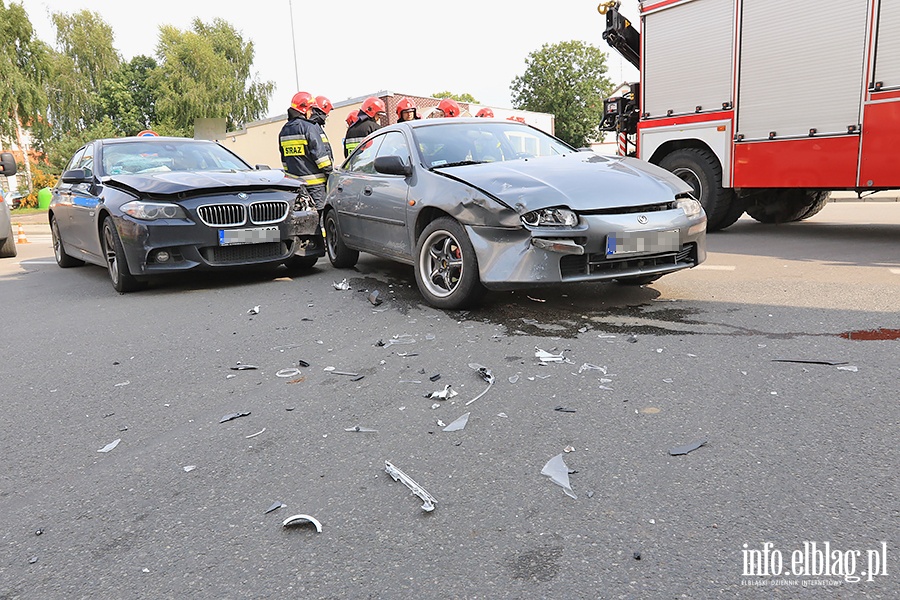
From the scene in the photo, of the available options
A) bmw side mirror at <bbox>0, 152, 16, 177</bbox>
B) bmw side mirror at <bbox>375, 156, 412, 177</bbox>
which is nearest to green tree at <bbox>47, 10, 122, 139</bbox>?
bmw side mirror at <bbox>0, 152, 16, 177</bbox>

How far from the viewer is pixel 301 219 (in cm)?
704

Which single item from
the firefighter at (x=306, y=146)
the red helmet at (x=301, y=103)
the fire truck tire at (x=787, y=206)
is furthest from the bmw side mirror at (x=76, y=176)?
the fire truck tire at (x=787, y=206)

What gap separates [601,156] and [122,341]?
13.1 feet

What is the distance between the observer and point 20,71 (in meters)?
34.2

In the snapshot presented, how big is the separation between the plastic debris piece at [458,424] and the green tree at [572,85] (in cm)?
6081

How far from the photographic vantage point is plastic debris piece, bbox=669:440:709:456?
8.75 ft

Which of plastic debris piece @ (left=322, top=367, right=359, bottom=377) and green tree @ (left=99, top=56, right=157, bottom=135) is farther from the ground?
green tree @ (left=99, top=56, right=157, bottom=135)

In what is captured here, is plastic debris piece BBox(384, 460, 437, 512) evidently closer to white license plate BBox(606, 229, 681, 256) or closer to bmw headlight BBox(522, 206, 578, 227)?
bmw headlight BBox(522, 206, 578, 227)

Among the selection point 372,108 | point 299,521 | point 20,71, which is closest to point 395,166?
point 299,521

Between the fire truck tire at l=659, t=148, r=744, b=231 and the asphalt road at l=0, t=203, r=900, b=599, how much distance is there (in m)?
4.31

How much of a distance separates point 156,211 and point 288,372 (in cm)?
322

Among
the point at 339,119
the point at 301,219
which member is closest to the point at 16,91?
the point at 339,119

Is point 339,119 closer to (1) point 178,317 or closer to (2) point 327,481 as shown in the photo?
(1) point 178,317

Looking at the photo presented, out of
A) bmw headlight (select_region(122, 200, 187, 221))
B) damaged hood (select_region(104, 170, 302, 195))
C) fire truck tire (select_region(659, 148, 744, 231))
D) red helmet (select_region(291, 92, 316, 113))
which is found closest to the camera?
bmw headlight (select_region(122, 200, 187, 221))
